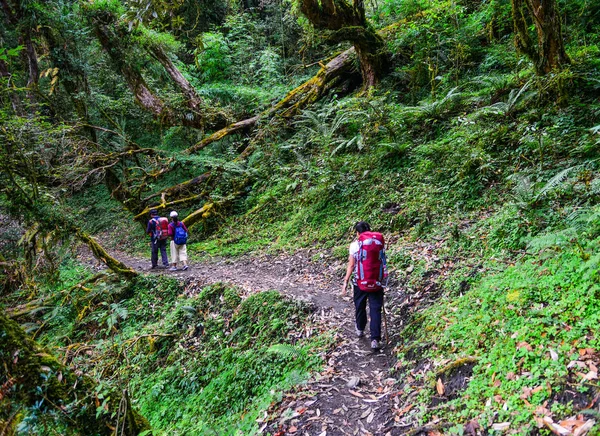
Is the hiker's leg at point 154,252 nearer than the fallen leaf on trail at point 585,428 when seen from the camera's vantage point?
No

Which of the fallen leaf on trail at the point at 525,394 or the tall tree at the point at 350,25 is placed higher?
Answer: the tall tree at the point at 350,25

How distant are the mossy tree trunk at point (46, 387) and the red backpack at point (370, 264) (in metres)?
3.22

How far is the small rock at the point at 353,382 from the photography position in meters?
4.58

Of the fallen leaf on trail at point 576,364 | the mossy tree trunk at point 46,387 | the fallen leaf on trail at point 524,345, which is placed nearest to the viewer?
the fallen leaf on trail at point 576,364

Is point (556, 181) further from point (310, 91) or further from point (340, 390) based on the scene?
point (310, 91)

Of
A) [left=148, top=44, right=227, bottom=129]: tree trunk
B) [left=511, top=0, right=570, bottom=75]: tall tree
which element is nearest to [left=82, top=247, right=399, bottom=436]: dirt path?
[left=511, top=0, right=570, bottom=75]: tall tree

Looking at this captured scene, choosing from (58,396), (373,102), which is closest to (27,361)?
(58,396)

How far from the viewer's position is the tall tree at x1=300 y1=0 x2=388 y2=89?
38.2ft

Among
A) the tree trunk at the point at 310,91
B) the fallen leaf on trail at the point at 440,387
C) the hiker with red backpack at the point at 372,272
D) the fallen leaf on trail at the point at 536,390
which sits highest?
the tree trunk at the point at 310,91

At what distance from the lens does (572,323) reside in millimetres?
3529

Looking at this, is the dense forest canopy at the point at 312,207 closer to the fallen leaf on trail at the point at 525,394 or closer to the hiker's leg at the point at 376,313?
the fallen leaf on trail at the point at 525,394

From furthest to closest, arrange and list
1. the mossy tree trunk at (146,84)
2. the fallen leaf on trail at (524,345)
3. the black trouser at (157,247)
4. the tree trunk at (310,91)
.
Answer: the tree trunk at (310,91), the mossy tree trunk at (146,84), the black trouser at (157,247), the fallen leaf on trail at (524,345)

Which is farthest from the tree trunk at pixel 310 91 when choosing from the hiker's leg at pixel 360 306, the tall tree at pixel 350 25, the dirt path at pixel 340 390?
the hiker's leg at pixel 360 306

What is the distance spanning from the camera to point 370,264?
5180 mm
